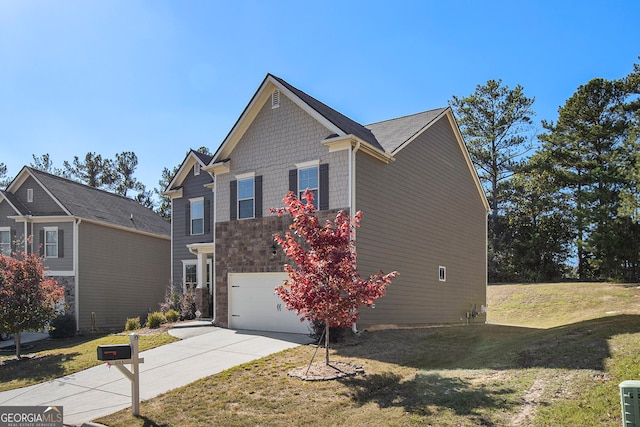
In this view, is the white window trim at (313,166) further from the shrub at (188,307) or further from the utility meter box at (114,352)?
the utility meter box at (114,352)

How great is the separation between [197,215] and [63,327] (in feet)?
24.1

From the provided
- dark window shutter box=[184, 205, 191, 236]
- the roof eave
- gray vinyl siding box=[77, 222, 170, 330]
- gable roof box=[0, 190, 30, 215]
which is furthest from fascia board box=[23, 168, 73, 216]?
the roof eave

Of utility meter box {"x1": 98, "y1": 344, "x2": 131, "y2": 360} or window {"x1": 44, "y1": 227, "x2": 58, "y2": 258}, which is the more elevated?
window {"x1": 44, "y1": 227, "x2": 58, "y2": 258}

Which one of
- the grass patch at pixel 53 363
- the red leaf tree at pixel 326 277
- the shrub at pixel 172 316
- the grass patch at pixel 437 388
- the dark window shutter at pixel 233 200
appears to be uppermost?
the dark window shutter at pixel 233 200

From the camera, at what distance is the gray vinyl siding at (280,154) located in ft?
51.1

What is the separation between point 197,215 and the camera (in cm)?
2373

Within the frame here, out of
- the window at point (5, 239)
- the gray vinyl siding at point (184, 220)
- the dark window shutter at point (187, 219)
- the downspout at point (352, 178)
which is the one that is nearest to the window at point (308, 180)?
the downspout at point (352, 178)

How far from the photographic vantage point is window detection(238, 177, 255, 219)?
1784 cm

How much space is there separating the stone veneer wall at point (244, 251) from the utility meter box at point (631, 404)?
37.7ft

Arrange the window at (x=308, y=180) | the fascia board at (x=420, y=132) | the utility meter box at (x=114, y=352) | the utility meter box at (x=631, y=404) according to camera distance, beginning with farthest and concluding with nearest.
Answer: the fascia board at (x=420, y=132) → the window at (x=308, y=180) → the utility meter box at (x=114, y=352) → the utility meter box at (x=631, y=404)

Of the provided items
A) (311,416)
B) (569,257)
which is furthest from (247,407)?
(569,257)

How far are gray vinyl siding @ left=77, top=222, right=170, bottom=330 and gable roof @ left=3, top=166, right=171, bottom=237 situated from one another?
47cm

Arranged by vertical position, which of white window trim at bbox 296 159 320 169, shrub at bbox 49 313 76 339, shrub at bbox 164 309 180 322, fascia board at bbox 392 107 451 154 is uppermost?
fascia board at bbox 392 107 451 154

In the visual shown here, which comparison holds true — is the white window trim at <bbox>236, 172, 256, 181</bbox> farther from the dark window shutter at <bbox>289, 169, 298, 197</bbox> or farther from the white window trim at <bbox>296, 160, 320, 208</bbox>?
the white window trim at <bbox>296, 160, 320, 208</bbox>
